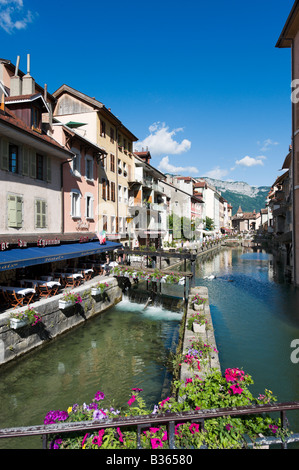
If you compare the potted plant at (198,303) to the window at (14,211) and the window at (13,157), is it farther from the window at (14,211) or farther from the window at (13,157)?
the window at (13,157)

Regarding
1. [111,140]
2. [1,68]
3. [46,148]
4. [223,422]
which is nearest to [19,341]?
[223,422]

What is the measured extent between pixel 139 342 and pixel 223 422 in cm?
1039

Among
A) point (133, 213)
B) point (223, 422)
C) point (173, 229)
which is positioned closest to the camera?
point (223, 422)

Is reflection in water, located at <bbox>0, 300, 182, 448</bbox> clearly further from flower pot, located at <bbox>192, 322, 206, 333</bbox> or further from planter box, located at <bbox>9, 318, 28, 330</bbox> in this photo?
flower pot, located at <bbox>192, 322, 206, 333</bbox>

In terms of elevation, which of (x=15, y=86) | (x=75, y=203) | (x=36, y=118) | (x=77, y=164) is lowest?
(x=75, y=203)

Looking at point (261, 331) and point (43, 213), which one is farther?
point (43, 213)

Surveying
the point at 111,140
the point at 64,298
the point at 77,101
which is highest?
the point at 77,101

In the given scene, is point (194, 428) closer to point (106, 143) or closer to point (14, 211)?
point (14, 211)

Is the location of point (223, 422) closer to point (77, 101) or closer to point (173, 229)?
point (77, 101)

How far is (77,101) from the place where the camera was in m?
26.2

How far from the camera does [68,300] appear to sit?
45.9ft

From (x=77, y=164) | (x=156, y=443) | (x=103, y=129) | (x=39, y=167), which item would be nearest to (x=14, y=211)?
(x=39, y=167)

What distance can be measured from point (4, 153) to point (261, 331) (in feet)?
52.6

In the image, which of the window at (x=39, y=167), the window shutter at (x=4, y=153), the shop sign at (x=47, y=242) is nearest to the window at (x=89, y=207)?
the window at (x=39, y=167)
